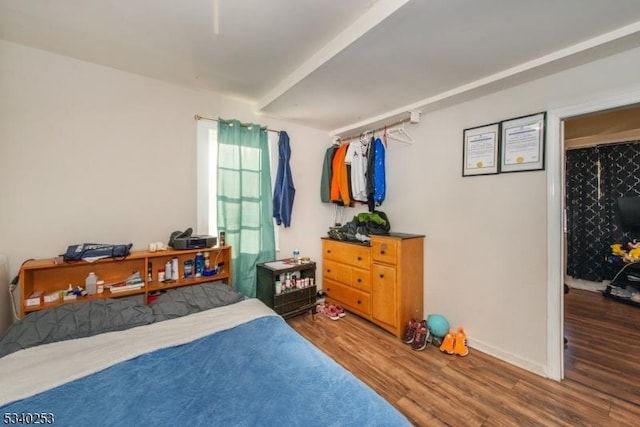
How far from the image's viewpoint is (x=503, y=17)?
1453 millimetres

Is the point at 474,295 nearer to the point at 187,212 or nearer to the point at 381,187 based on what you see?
the point at 381,187

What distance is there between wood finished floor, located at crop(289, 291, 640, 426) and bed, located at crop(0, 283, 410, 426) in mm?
906

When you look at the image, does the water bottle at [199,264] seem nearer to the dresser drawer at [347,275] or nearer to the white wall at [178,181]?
the white wall at [178,181]

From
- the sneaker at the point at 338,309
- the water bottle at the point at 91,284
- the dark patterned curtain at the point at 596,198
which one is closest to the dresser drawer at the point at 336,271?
the sneaker at the point at 338,309

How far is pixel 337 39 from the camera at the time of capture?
174cm

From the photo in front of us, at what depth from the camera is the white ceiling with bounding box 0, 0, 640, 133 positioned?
1.44 metres

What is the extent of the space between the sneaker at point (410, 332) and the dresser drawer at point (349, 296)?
1.40 feet

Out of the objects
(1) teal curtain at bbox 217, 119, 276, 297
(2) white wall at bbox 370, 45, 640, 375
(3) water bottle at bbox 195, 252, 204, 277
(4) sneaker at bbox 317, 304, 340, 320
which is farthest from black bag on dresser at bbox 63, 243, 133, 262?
(2) white wall at bbox 370, 45, 640, 375

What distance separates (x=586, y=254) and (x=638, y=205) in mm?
953

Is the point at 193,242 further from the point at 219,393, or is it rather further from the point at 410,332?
the point at 410,332

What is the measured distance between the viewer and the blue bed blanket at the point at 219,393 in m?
0.92

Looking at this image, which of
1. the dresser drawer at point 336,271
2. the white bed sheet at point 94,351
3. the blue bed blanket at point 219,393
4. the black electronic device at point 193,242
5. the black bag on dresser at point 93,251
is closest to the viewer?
the blue bed blanket at point 219,393

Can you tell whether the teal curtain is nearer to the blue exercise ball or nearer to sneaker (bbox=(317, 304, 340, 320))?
sneaker (bbox=(317, 304, 340, 320))

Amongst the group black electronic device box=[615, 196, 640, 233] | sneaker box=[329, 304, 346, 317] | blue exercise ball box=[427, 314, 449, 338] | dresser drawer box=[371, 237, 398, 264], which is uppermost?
black electronic device box=[615, 196, 640, 233]
